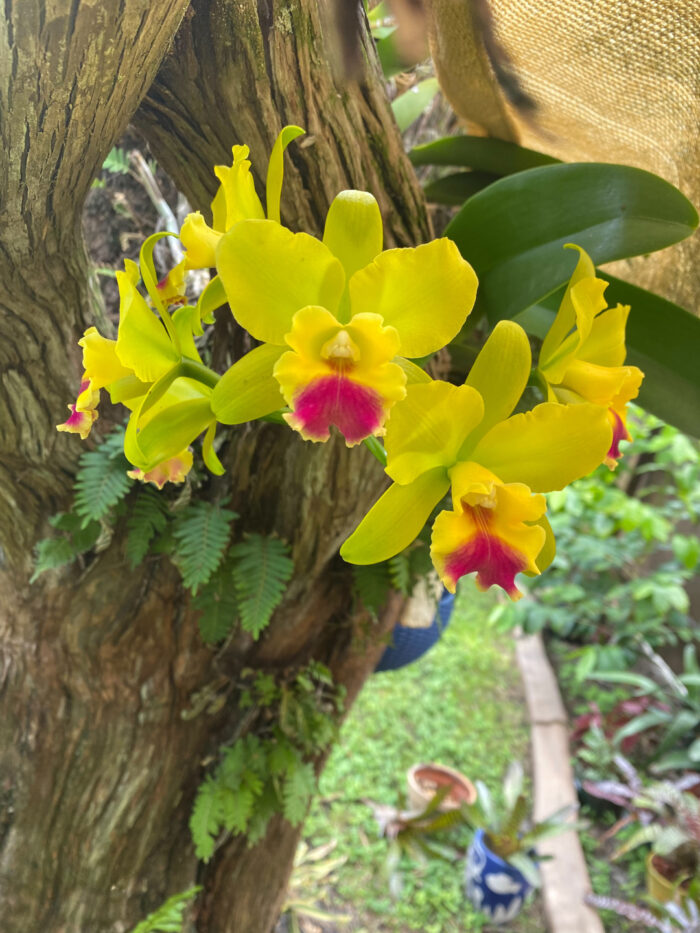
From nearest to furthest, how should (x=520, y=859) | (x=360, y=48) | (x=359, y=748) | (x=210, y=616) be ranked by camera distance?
(x=360, y=48) → (x=210, y=616) → (x=520, y=859) → (x=359, y=748)

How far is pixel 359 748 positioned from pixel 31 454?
2.11 m

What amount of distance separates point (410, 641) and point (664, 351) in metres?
0.86

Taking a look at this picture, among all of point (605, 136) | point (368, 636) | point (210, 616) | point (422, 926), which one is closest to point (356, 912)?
point (422, 926)

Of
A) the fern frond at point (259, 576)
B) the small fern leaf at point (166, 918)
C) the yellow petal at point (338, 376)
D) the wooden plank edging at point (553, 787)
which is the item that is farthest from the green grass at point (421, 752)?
the yellow petal at point (338, 376)

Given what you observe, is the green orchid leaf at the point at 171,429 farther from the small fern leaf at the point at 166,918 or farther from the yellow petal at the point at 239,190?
the small fern leaf at the point at 166,918

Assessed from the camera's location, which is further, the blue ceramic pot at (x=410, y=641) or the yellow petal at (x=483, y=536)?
the blue ceramic pot at (x=410, y=641)

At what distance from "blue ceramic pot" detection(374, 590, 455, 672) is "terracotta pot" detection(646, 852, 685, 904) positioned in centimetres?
136

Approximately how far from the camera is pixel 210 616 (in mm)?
912

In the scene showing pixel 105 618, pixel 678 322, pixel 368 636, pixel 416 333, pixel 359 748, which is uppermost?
pixel 416 333

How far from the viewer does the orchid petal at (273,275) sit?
0.38 meters

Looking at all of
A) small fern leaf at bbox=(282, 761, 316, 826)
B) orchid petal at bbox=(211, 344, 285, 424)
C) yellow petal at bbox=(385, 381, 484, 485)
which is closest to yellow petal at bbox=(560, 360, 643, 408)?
yellow petal at bbox=(385, 381, 484, 485)

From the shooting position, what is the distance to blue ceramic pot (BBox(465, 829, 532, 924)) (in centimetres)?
202

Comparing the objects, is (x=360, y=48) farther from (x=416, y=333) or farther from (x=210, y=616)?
(x=210, y=616)

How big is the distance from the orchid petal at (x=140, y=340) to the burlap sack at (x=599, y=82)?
21.5 inches
